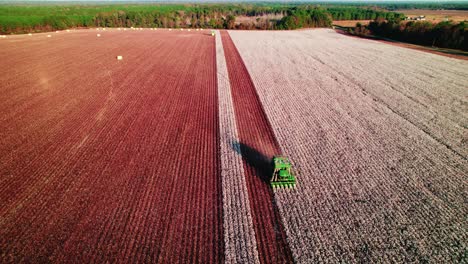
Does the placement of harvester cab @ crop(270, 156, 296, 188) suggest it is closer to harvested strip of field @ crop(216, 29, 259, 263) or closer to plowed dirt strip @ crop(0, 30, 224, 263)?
harvested strip of field @ crop(216, 29, 259, 263)

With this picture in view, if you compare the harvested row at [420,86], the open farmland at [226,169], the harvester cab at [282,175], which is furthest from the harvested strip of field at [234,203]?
the harvested row at [420,86]

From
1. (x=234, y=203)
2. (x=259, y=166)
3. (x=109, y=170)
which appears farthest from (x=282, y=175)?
(x=109, y=170)

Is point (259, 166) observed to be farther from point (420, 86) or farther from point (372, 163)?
point (420, 86)

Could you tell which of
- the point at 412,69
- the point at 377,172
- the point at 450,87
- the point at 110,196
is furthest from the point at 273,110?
the point at 412,69

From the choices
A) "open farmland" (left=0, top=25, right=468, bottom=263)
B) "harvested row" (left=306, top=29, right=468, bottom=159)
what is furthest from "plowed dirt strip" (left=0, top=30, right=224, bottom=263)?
"harvested row" (left=306, top=29, right=468, bottom=159)

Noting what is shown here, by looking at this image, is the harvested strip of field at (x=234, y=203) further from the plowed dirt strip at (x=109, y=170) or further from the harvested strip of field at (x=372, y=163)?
the harvested strip of field at (x=372, y=163)

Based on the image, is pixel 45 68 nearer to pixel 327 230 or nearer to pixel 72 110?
pixel 72 110
